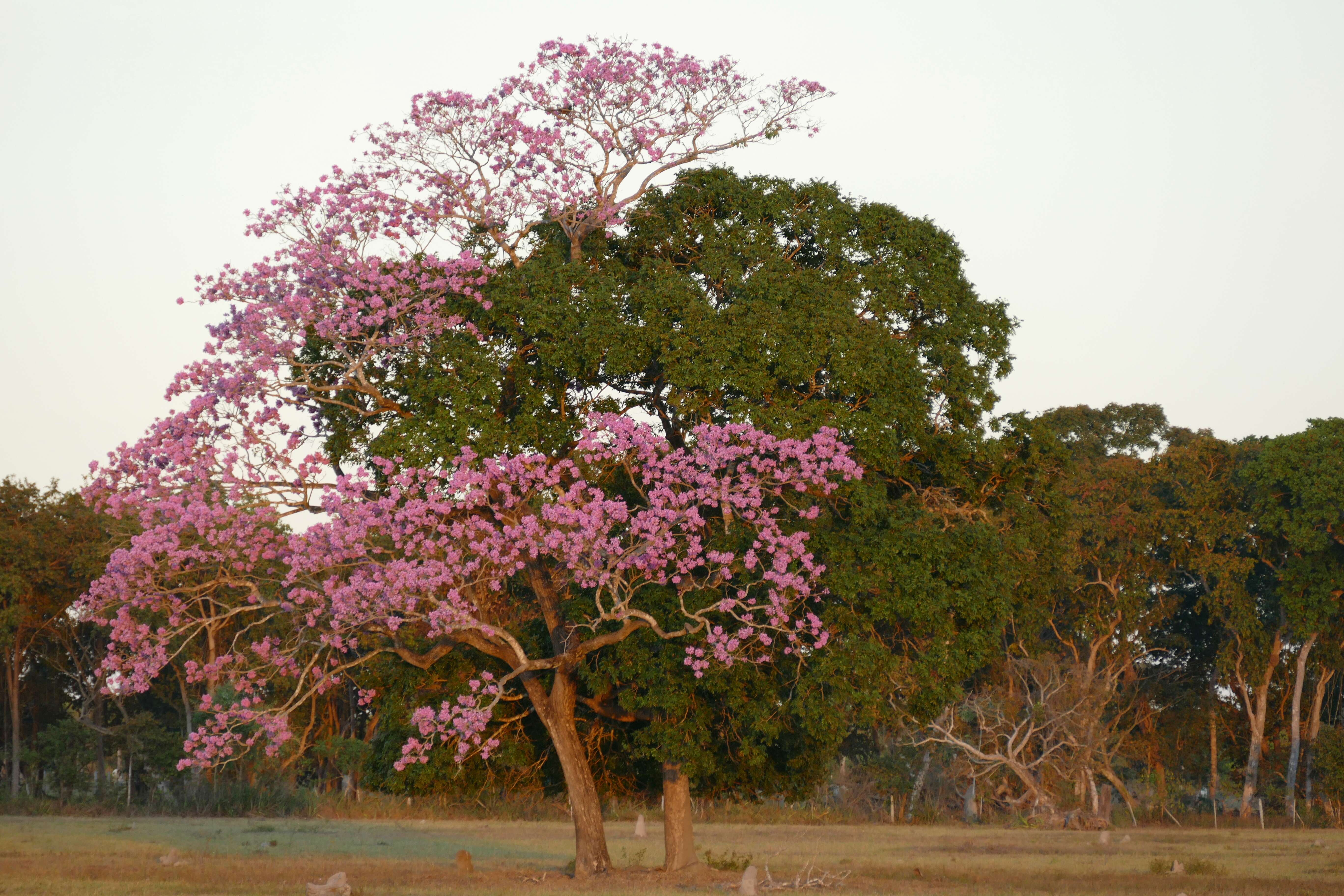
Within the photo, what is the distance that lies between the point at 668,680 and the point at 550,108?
9747 mm

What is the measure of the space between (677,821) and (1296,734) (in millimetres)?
33195

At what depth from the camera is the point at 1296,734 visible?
46.6 metres

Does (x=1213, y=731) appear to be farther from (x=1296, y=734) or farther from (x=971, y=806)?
(x=971, y=806)

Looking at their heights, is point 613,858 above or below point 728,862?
below

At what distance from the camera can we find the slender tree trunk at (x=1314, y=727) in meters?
46.9

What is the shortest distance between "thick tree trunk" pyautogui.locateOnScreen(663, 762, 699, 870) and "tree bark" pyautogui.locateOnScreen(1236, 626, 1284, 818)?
32329mm

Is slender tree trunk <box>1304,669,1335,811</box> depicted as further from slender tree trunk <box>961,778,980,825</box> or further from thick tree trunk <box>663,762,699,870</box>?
thick tree trunk <box>663,762,699,870</box>

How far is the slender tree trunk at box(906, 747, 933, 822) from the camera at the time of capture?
52125mm

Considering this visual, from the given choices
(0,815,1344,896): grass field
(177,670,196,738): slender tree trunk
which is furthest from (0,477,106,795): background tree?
(0,815,1344,896): grass field

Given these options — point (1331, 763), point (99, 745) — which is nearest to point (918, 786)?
point (1331, 763)

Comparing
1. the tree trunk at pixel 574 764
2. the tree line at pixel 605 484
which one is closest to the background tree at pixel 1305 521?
the tree line at pixel 605 484

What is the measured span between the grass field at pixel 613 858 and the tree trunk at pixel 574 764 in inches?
18.4

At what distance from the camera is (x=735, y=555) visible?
1948 cm

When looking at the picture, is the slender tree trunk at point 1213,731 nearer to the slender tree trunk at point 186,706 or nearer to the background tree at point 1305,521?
the background tree at point 1305,521
